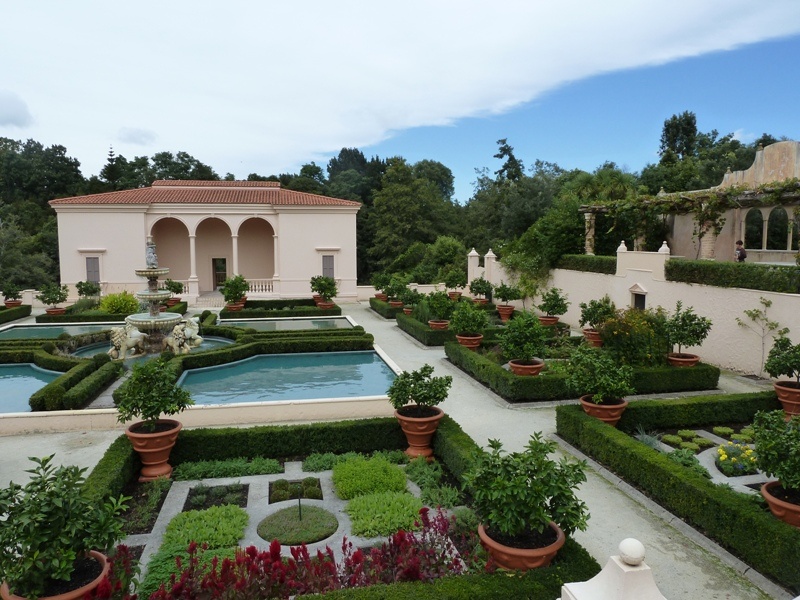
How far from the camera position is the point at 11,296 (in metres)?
25.5

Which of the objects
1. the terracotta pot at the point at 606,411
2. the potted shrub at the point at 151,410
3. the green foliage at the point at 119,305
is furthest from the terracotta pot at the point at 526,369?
the green foliage at the point at 119,305

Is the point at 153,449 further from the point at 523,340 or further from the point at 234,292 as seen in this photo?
the point at 234,292

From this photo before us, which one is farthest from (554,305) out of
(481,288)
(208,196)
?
(208,196)

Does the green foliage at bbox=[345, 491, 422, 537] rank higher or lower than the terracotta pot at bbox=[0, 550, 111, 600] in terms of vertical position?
lower

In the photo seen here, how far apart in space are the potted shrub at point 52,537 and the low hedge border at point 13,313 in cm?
2189

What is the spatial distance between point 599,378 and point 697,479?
269 centimetres

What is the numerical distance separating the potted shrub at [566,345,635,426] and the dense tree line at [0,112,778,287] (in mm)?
14264

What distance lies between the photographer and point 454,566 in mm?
5035

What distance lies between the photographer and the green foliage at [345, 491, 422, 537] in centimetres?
618

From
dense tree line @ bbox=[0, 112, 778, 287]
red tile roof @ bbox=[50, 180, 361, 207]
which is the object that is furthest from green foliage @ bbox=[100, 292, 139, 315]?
dense tree line @ bbox=[0, 112, 778, 287]

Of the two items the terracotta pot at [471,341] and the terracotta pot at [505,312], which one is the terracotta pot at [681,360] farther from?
the terracotta pot at [505,312]

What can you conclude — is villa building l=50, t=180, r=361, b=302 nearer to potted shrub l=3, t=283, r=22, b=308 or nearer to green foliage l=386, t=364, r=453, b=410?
potted shrub l=3, t=283, r=22, b=308

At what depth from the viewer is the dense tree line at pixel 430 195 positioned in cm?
2789

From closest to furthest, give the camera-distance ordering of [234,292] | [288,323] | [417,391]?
[417,391] → [288,323] → [234,292]
